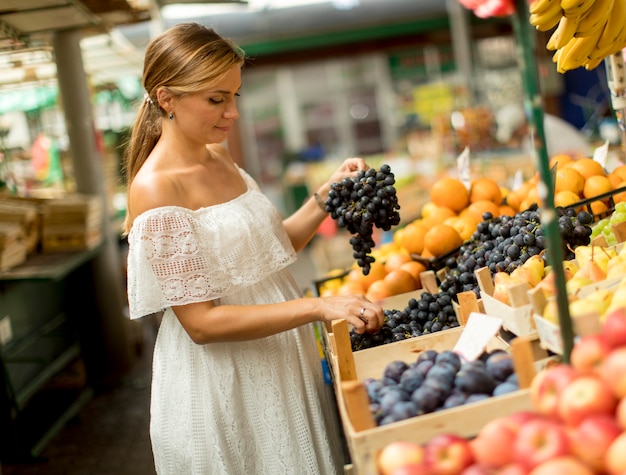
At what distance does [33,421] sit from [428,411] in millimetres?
4263

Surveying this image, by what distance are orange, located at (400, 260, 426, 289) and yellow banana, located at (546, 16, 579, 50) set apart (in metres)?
0.96

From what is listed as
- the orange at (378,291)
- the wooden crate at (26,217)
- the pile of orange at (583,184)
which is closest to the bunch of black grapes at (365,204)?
the orange at (378,291)

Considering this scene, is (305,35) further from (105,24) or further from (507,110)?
(105,24)

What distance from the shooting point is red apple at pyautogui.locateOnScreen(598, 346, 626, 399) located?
123 cm

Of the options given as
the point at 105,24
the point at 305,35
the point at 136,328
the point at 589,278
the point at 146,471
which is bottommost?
the point at 146,471

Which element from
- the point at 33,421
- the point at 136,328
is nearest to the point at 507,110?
the point at 136,328

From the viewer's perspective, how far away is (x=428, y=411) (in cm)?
152

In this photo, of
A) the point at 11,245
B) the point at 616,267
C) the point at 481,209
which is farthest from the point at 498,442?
the point at 11,245

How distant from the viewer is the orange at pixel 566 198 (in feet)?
9.06

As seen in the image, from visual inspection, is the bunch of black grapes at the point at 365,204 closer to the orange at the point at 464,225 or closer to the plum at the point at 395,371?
the plum at the point at 395,371

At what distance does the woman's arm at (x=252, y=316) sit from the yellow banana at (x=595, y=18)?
4.48 feet

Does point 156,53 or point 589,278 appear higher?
point 156,53

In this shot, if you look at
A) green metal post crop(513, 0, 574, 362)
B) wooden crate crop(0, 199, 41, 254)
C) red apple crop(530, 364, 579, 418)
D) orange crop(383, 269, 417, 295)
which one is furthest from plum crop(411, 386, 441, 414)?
wooden crate crop(0, 199, 41, 254)

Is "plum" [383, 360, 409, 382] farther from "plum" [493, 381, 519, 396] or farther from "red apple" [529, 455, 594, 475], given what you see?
"red apple" [529, 455, 594, 475]
